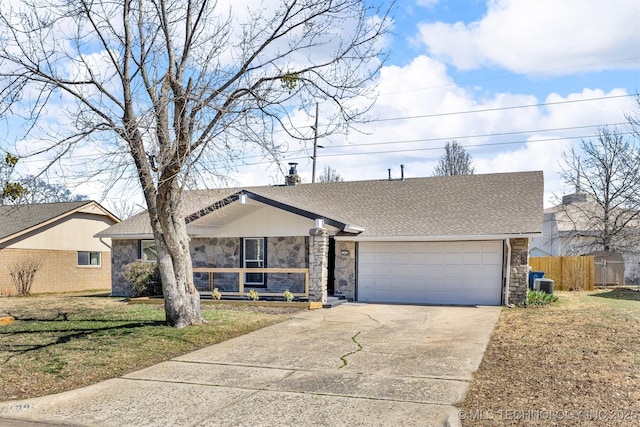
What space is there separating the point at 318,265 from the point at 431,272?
366cm

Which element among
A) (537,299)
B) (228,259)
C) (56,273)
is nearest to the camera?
(537,299)

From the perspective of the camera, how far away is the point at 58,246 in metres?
28.4

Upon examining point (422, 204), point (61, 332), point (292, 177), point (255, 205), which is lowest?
point (61, 332)

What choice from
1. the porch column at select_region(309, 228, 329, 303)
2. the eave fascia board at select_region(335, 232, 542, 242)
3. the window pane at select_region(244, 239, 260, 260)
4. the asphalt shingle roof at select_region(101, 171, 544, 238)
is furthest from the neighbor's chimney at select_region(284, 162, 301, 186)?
the porch column at select_region(309, 228, 329, 303)

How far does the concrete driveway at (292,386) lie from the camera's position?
21.9 feet

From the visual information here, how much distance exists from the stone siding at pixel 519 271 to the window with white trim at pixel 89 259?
2118cm

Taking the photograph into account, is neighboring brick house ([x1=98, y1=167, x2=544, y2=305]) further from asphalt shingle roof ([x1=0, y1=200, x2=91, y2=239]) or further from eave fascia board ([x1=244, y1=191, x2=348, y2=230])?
asphalt shingle roof ([x1=0, y1=200, x2=91, y2=239])

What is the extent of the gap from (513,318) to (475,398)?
26.0 ft

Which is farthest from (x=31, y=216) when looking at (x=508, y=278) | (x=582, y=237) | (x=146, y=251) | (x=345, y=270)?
(x=582, y=237)

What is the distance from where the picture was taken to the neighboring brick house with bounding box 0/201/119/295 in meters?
26.5

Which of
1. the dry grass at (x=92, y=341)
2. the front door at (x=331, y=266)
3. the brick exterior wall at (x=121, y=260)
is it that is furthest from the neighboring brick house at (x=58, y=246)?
the front door at (x=331, y=266)

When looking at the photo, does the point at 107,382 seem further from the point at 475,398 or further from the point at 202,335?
the point at 475,398

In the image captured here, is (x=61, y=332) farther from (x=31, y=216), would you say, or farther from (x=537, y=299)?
(x=31, y=216)

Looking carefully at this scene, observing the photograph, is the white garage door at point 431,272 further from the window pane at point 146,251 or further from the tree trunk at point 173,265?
the window pane at point 146,251
